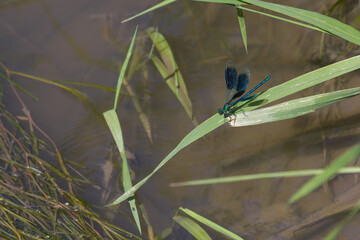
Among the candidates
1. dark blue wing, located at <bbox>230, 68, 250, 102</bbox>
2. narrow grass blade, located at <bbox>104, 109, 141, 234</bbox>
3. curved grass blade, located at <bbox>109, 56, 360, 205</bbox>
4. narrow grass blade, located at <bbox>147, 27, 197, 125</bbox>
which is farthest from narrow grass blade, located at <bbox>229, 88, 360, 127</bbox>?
narrow grass blade, located at <bbox>147, 27, 197, 125</bbox>

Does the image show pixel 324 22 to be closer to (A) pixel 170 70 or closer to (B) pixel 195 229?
(A) pixel 170 70

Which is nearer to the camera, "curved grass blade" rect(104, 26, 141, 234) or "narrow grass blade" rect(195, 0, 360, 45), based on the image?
"narrow grass blade" rect(195, 0, 360, 45)

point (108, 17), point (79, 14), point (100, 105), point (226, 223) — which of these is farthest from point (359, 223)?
point (79, 14)

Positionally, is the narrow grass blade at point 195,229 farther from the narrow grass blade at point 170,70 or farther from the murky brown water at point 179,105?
the narrow grass blade at point 170,70

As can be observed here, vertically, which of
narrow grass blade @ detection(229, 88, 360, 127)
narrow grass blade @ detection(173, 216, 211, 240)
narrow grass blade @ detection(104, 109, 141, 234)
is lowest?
narrow grass blade @ detection(173, 216, 211, 240)

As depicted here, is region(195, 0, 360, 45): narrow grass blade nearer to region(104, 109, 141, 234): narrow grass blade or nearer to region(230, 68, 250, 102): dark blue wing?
region(230, 68, 250, 102): dark blue wing

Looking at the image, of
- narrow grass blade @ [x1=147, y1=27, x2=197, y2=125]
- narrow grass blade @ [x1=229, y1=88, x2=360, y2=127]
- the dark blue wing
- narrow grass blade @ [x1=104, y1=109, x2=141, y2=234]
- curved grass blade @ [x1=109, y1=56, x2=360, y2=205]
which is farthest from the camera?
narrow grass blade @ [x1=147, y1=27, x2=197, y2=125]

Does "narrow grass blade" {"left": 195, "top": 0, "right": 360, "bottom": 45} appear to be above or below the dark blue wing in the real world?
above
